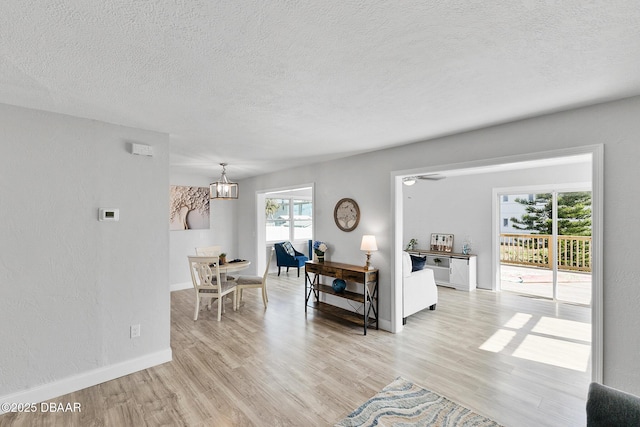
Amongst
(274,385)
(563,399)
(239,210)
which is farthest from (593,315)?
(239,210)

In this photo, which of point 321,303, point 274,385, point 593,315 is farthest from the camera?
point 321,303

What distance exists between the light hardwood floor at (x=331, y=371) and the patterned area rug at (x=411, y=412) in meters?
0.09

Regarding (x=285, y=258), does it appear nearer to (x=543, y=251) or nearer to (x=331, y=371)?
(x=331, y=371)

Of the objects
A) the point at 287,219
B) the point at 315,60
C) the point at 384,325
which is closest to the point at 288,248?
the point at 287,219

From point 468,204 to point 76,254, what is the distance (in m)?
6.76

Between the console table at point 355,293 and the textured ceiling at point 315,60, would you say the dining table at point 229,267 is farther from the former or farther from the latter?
the textured ceiling at point 315,60

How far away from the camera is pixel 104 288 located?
Result: 2775 millimetres

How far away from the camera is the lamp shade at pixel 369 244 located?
157 inches

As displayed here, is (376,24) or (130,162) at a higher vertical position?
(376,24)

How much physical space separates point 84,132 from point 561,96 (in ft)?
13.3

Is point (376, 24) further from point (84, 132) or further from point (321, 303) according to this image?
point (321, 303)

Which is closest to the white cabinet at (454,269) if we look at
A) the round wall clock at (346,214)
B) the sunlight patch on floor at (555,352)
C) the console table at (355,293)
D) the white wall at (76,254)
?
the sunlight patch on floor at (555,352)

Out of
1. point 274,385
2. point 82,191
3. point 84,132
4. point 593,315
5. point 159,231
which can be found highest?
point 84,132

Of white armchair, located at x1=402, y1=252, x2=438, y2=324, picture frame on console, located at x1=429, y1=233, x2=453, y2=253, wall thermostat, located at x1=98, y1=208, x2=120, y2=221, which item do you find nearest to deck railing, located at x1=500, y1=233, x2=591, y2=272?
picture frame on console, located at x1=429, y1=233, x2=453, y2=253
